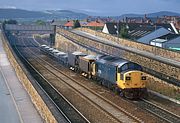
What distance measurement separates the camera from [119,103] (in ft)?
104

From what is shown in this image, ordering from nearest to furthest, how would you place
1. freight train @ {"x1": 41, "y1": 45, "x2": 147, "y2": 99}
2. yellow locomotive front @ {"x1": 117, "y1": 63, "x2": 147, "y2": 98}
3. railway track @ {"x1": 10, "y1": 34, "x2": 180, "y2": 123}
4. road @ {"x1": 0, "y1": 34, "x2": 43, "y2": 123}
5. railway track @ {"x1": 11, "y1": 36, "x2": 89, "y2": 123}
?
railway track @ {"x1": 10, "y1": 34, "x2": 180, "y2": 123}, railway track @ {"x1": 11, "y1": 36, "x2": 89, "y2": 123}, road @ {"x1": 0, "y1": 34, "x2": 43, "y2": 123}, yellow locomotive front @ {"x1": 117, "y1": 63, "x2": 147, "y2": 98}, freight train @ {"x1": 41, "y1": 45, "x2": 147, "y2": 99}

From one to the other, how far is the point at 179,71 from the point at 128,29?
2755 inches

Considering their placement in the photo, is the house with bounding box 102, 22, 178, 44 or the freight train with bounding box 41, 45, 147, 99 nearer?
the freight train with bounding box 41, 45, 147, 99

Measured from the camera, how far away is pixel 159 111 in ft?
94.7

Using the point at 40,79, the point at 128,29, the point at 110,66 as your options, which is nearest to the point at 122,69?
the point at 110,66

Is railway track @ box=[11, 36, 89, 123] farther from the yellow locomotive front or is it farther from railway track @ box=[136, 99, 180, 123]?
railway track @ box=[136, 99, 180, 123]

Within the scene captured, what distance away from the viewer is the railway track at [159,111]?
26453 millimetres

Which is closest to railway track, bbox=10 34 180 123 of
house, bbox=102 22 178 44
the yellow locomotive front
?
the yellow locomotive front

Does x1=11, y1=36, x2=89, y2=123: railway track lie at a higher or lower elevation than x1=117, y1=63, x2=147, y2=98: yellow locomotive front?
lower

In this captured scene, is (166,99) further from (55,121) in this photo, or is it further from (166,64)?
(55,121)

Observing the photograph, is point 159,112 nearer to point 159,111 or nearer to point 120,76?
point 159,111

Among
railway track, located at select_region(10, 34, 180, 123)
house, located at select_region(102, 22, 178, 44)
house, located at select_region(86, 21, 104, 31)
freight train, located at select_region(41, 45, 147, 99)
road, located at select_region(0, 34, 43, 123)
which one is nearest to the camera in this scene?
railway track, located at select_region(10, 34, 180, 123)

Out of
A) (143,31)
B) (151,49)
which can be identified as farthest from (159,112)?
(143,31)

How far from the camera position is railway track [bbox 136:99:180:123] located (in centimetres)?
2645
